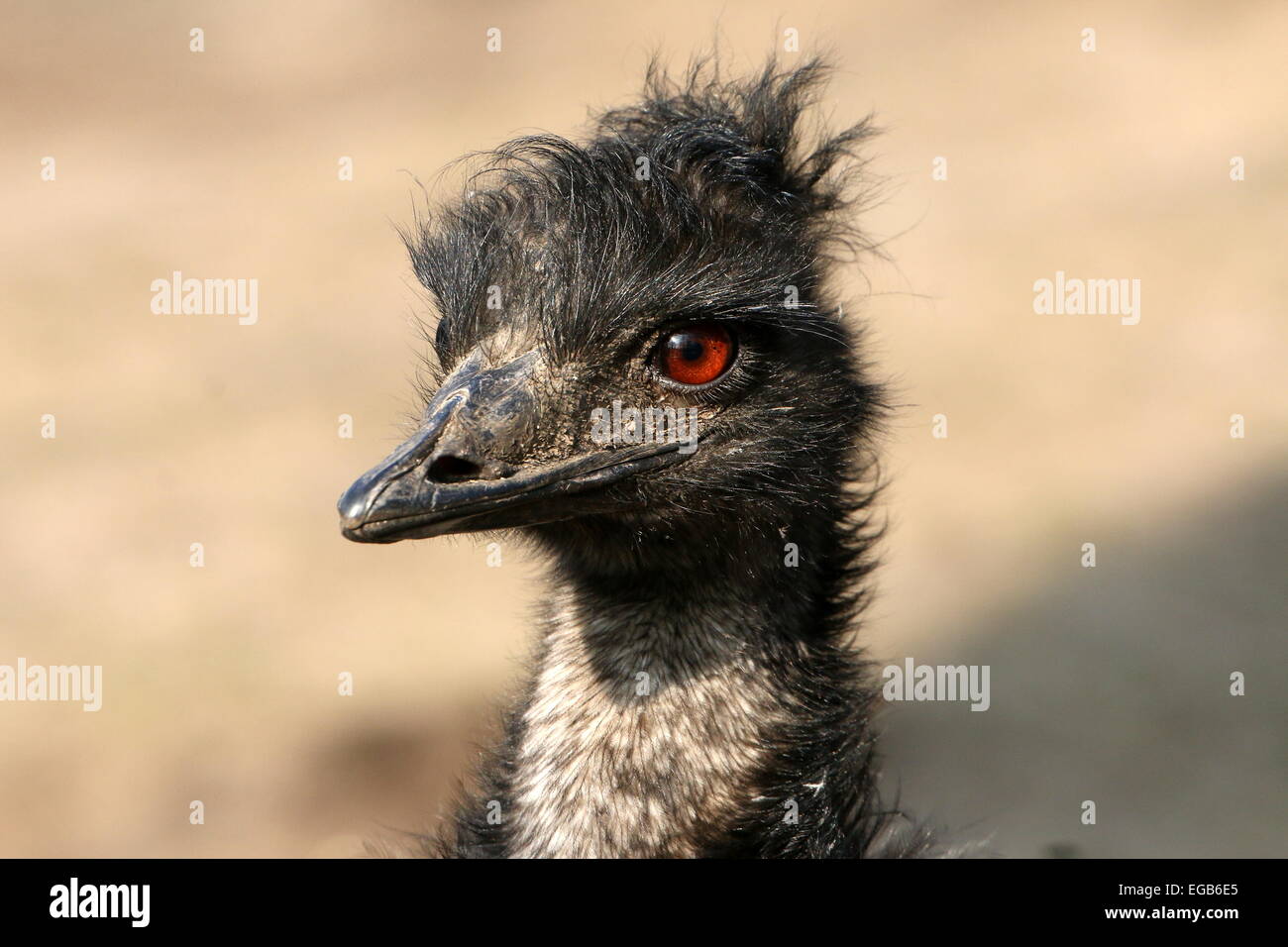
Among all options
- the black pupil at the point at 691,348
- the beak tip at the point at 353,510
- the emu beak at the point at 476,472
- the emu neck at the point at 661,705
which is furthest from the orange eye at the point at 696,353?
the beak tip at the point at 353,510

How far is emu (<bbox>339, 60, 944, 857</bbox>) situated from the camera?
8.85 ft

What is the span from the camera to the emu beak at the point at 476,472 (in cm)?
245

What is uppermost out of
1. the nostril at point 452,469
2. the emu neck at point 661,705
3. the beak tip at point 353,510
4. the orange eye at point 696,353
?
the orange eye at point 696,353

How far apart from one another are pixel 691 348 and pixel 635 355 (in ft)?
0.33

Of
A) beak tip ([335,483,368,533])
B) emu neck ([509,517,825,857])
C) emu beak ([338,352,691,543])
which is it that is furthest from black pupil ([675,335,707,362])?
beak tip ([335,483,368,533])

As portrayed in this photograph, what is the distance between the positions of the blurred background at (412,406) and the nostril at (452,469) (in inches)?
30.4

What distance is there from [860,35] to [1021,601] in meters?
6.33

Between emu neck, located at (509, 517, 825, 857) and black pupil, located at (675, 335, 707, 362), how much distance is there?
0.36m

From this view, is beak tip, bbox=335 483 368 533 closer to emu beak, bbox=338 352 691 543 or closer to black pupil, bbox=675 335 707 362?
emu beak, bbox=338 352 691 543

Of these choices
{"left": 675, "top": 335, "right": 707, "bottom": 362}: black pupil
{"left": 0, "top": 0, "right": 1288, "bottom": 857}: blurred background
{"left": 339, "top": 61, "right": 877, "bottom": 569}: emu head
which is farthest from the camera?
{"left": 0, "top": 0, "right": 1288, "bottom": 857}: blurred background

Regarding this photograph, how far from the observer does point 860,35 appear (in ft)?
39.1

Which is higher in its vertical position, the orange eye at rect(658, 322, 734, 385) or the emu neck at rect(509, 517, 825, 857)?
the orange eye at rect(658, 322, 734, 385)

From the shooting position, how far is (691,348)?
9.14 feet

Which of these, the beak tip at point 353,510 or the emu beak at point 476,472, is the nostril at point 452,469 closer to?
the emu beak at point 476,472
